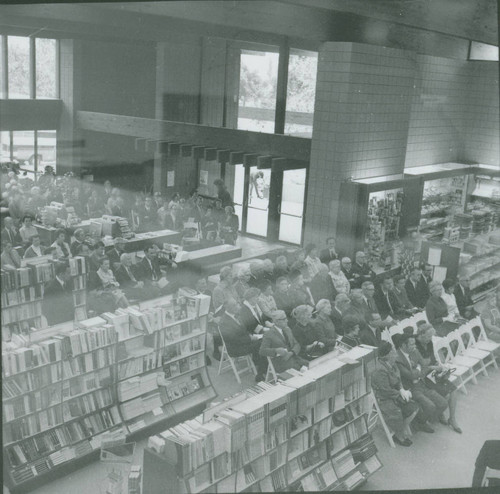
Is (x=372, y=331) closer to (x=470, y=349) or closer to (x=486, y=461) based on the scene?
(x=470, y=349)

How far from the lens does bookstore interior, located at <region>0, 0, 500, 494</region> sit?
5250 mm

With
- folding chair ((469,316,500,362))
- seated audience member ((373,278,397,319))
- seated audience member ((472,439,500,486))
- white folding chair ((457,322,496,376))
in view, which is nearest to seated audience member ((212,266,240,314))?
seated audience member ((373,278,397,319))

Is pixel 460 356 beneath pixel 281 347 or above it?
beneath

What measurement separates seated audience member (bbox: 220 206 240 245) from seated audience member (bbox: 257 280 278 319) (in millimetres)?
3625

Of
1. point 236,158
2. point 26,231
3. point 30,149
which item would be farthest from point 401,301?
point 30,149

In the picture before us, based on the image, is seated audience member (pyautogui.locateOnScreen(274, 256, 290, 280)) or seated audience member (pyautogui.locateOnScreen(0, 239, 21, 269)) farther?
seated audience member (pyautogui.locateOnScreen(274, 256, 290, 280))

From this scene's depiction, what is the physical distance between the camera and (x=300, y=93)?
12.8 m

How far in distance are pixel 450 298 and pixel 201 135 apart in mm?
5932

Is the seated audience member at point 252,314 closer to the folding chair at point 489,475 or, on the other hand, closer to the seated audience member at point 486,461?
the seated audience member at point 486,461

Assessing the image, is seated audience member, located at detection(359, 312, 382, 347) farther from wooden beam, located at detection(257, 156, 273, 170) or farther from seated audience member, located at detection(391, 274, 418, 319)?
wooden beam, located at detection(257, 156, 273, 170)

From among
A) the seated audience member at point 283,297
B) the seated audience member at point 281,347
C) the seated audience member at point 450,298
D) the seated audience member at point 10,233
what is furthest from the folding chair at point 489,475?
the seated audience member at point 10,233

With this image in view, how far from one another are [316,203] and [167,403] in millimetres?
5741

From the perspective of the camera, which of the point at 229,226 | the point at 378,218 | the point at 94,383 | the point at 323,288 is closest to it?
the point at 94,383

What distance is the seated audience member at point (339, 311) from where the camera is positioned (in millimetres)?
7902
